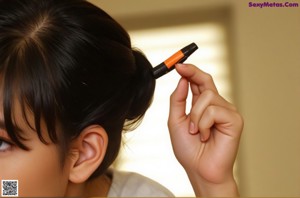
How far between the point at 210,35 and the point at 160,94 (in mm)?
303

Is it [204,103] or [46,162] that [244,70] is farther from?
[46,162]

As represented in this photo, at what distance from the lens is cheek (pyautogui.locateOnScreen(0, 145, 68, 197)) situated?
31.1 inches

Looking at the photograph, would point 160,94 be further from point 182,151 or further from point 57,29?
point 57,29

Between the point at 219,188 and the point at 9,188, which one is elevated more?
the point at 9,188

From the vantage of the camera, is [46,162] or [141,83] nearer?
[46,162]

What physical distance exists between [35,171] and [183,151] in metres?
0.32

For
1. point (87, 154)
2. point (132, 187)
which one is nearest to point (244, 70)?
point (132, 187)

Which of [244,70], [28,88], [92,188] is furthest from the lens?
[244,70]

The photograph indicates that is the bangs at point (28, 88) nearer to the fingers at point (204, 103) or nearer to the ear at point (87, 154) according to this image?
the ear at point (87, 154)

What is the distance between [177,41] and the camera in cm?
166

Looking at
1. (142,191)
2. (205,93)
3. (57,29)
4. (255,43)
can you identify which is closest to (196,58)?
(255,43)

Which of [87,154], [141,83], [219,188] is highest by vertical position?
[141,83]

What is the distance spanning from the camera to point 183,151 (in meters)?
0.94

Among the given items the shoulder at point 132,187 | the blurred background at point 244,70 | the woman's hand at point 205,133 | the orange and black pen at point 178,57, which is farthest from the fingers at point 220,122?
the blurred background at point 244,70
